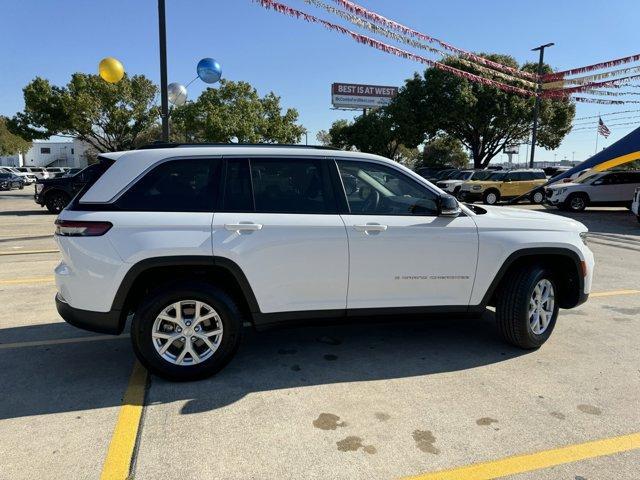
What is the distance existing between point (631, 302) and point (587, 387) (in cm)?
295

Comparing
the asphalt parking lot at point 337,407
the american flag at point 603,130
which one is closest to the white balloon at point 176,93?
the asphalt parking lot at point 337,407

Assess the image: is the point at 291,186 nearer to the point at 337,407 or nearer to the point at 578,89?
the point at 337,407

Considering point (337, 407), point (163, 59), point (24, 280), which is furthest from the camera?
point (163, 59)

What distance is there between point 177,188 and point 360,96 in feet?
220

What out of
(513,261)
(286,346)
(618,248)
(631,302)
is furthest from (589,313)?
(618,248)

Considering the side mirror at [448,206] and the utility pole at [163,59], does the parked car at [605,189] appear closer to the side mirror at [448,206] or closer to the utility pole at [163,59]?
the utility pole at [163,59]

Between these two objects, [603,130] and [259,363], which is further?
[603,130]

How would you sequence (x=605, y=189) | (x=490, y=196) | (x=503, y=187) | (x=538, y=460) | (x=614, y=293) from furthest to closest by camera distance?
(x=503, y=187), (x=490, y=196), (x=605, y=189), (x=614, y=293), (x=538, y=460)

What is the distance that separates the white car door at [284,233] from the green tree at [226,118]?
1002 inches

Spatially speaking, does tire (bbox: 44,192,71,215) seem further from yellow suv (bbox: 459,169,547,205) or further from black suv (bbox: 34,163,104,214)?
yellow suv (bbox: 459,169,547,205)

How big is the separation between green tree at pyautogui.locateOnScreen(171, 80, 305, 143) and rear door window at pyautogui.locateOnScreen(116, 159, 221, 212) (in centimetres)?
2544

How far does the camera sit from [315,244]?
3.59 m

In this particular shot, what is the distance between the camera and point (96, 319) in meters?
3.42

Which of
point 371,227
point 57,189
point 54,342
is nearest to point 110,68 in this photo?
point 57,189
